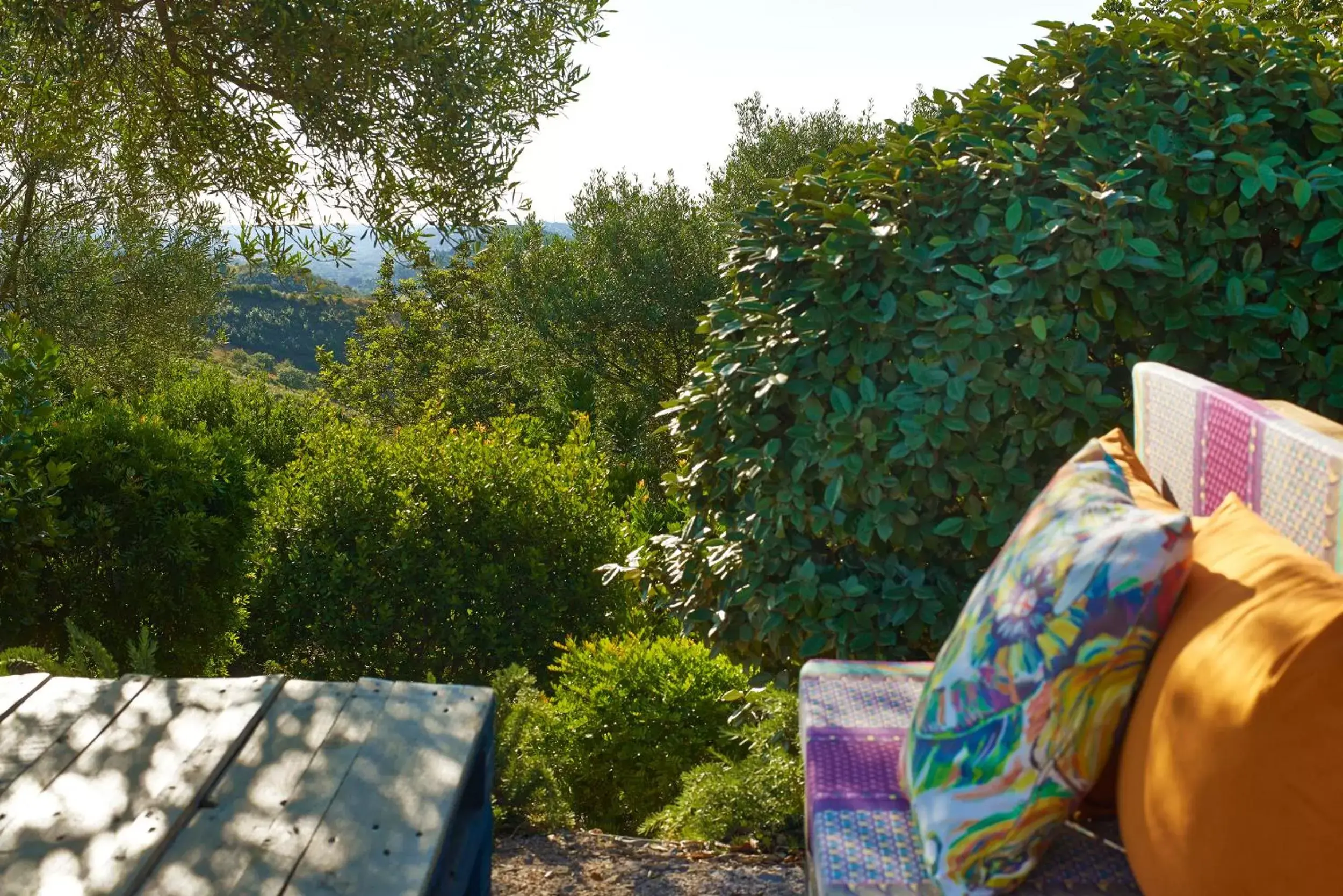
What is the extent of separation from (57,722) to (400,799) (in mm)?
882

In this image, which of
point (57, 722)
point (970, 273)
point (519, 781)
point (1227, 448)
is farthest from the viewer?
point (519, 781)

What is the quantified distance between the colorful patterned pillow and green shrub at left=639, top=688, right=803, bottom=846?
1.58m

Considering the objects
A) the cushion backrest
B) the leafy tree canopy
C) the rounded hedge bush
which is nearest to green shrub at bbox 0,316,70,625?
the leafy tree canopy

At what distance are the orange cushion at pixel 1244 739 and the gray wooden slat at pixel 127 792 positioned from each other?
1.54 m

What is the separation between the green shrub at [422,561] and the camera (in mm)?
5812

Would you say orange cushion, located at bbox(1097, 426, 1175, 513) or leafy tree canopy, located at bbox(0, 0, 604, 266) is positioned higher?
leafy tree canopy, located at bbox(0, 0, 604, 266)

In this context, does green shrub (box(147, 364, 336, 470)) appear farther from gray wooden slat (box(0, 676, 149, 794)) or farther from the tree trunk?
gray wooden slat (box(0, 676, 149, 794))

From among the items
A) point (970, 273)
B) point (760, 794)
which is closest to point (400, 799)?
point (760, 794)

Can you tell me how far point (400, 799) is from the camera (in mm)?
1952

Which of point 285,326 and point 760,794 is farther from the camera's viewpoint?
point 285,326

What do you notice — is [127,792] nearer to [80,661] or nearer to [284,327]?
[80,661]

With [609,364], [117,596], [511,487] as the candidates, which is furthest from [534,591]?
[609,364]

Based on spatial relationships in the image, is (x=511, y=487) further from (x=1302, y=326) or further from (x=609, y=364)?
(x=609, y=364)

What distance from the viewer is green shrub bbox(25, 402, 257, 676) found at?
530cm
